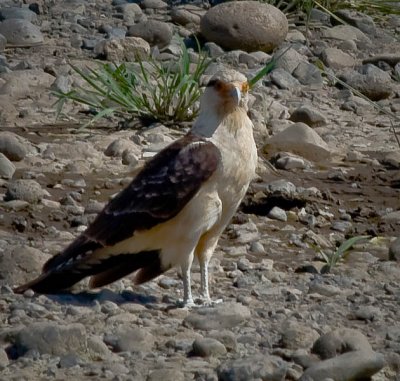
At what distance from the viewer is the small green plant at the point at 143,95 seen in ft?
31.9

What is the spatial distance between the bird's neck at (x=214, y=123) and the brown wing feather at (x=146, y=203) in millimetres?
54

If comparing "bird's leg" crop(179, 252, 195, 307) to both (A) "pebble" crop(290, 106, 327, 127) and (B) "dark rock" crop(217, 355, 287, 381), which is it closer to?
(B) "dark rock" crop(217, 355, 287, 381)

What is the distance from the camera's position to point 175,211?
21.2 ft

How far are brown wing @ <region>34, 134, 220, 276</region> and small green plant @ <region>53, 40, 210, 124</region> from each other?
3.00 metres

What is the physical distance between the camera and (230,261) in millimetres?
7473

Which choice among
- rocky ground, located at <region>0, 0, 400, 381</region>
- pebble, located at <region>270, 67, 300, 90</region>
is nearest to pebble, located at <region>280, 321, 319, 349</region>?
rocky ground, located at <region>0, 0, 400, 381</region>

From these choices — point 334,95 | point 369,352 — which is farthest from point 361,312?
point 334,95

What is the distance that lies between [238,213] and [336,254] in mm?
1094

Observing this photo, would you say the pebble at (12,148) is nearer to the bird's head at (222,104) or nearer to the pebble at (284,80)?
the bird's head at (222,104)

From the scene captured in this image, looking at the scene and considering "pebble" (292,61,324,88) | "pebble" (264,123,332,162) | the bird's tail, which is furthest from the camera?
"pebble" (292,61,324,88)

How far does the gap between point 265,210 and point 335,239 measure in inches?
22.2

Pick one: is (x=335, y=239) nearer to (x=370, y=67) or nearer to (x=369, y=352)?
(x=369, y=352)

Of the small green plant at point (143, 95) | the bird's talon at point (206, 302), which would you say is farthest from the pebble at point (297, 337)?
the small green plant at point (143, 95)

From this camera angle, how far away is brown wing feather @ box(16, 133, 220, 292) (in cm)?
645
